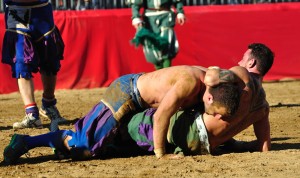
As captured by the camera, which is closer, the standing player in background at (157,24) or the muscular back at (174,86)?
the muscular back at (174,86)

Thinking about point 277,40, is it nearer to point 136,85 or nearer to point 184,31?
point 184,31

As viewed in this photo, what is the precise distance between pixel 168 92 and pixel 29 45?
9.71 ft

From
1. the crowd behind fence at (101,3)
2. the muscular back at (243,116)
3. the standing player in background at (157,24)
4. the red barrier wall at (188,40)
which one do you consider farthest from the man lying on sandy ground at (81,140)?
the crowd behind fence at (101,3)

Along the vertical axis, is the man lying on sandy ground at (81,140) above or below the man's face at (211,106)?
below

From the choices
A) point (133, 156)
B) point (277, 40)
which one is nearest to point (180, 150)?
point (133, 156)

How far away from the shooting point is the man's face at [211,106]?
6.24m

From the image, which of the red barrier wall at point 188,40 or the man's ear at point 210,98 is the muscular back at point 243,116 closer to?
the man's ear at point 210,98

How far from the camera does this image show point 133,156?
268 inches

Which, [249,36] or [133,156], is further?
[249,36]

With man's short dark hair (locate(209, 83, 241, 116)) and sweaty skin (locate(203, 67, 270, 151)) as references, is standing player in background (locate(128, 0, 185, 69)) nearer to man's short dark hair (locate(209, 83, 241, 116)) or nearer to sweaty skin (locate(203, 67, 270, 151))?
sweaty skin (locate(203, 67, 270, 151))

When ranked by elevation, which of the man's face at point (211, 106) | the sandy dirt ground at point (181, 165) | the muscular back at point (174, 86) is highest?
the muscular back at point (174, 86)

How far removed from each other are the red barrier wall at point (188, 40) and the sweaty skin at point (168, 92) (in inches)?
244

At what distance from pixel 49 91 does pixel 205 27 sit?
479 cm

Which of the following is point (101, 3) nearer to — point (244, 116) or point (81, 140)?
point (81, 140)
